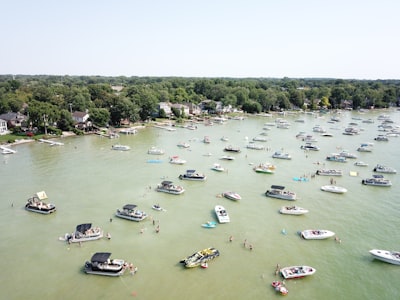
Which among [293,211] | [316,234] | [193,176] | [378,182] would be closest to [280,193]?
[293,211]

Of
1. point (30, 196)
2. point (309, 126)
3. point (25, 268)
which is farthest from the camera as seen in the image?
point (309, 126)

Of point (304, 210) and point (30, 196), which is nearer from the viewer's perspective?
point (304, 210)

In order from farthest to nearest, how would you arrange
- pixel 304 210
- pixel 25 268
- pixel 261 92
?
pixel 261 92
pixel 304 210
pixel 25 268

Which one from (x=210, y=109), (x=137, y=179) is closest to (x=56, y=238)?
(x=137, y=179)

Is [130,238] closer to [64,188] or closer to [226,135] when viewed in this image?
[64,188]

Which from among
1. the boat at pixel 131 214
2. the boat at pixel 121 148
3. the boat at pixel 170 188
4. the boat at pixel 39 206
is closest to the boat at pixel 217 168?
the boat at pixel 170 188

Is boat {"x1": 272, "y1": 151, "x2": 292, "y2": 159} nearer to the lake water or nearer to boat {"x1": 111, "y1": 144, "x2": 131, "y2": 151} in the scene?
the lake water
